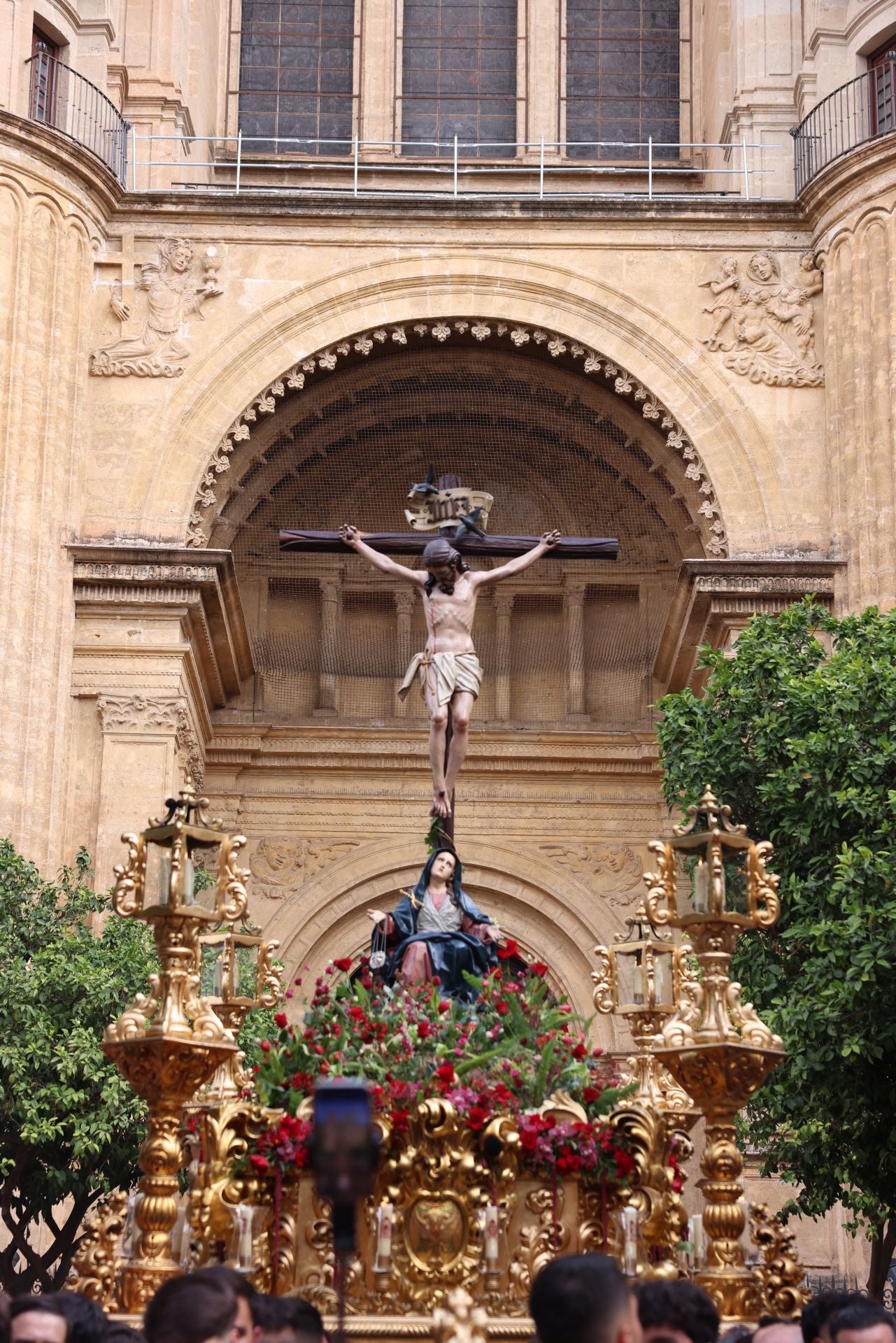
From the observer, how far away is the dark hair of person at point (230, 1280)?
6527mm

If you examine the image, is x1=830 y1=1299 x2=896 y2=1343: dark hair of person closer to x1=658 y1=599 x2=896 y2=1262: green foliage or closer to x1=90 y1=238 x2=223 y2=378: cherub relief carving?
x1=658 y1=599 x2=896 y2=1262: green foliage

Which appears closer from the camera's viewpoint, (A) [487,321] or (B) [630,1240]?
(B) [630,1240]

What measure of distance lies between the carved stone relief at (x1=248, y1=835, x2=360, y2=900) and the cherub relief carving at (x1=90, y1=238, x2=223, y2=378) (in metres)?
6.05

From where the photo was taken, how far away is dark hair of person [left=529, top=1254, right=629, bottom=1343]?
572 cm

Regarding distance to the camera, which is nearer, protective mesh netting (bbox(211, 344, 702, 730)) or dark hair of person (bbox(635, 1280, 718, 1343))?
dark hair of person (bbox(635, 1280, 718, 1343))

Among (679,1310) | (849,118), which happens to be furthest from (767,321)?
(679,1310)

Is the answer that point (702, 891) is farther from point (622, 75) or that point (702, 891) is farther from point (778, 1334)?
point (622, 75)

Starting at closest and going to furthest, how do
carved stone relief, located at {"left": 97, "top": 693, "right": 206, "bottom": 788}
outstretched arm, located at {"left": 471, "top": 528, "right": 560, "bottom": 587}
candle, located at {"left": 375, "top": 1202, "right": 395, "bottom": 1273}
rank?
candle, located at {"left": 375, "top": 1202, "right": 395, "bottom": 1273}
outstretched arm, located at {"left": 471, "top": 528, "right": 560, "bottom": 587}
carved stone relief, located at {"left": 97, "top": 693, "right": 206, "bottom": 788}

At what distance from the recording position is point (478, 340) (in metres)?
25.5

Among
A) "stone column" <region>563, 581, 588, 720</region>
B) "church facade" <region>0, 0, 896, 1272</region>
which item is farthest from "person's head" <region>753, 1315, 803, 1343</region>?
"stone column" <region>563, 581, 588, 720</region>

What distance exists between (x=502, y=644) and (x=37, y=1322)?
21.6m

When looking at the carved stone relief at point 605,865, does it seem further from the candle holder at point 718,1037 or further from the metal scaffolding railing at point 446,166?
the candle holder at point 718,1037

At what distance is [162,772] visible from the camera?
23.3m

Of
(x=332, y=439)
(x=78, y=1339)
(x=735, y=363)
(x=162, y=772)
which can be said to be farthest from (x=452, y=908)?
(x=332, y=439)
